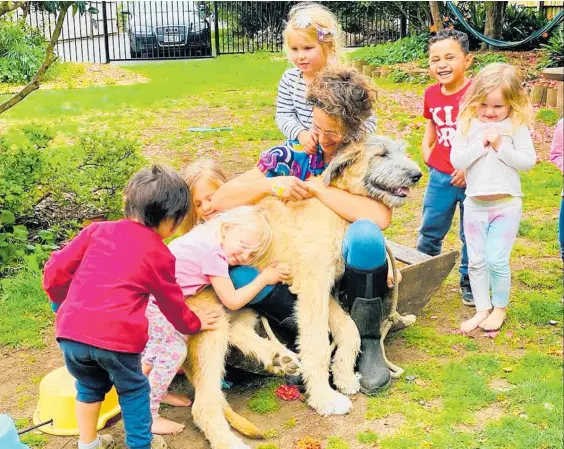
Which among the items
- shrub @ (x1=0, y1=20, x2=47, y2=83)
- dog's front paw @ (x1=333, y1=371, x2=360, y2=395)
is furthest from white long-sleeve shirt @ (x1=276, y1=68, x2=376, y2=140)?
shrub @ (x1=0, y1=20, x2=47, y2=83)

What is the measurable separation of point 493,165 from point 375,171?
3.48 feet

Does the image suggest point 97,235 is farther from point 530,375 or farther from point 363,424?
point 530,375

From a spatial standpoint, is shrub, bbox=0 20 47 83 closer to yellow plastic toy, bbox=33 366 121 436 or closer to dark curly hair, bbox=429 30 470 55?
dark curly hair, bbox=429 30 470 55

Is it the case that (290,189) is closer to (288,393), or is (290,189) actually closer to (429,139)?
(288,393)

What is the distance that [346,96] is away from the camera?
359 centimetres

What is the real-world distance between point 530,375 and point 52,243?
4.05 meters

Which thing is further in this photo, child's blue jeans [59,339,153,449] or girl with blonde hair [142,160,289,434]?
girl with blonde hair [142,160,289,434]

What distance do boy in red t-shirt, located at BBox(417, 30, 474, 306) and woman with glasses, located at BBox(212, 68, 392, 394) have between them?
1346mm

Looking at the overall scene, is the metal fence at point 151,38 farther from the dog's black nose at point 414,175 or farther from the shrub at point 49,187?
the dog's black nose at point 414,175

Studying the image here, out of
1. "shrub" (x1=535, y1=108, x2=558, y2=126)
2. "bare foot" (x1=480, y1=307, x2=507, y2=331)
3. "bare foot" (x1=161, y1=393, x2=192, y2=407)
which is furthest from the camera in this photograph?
"shrub" (x1=535, y1=108, x2=558, y2=126)

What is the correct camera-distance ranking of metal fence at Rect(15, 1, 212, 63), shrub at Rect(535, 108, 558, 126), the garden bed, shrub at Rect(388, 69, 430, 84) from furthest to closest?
metal fence at Rect(15, 1, 212, 63) < the garden bed < shrub at Rect(388, 69, 430, 84) < shrub at Rect(535, 108, 558, 126)

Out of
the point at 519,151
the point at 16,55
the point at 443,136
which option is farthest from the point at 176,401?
the point at 16,55

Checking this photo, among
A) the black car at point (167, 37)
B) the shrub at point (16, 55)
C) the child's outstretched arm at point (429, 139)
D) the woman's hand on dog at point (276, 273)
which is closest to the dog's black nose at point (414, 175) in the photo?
the woman's hand on dog at point (276, 273)

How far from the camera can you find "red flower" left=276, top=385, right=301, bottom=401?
380 cm
